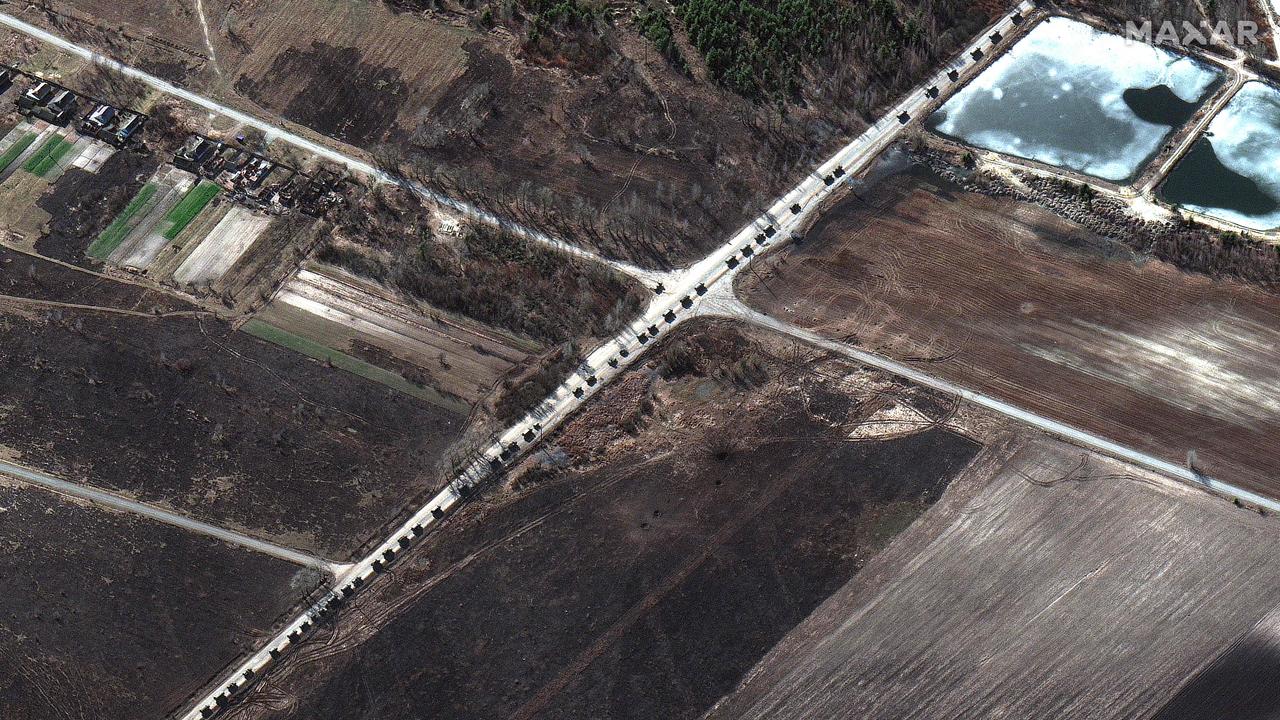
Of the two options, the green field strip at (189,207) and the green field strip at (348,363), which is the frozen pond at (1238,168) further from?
the green field strip at (189,207)

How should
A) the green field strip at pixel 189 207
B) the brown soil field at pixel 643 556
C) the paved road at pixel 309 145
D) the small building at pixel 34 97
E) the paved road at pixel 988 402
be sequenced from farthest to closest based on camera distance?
the small building at pixel 34 97 → the green field strip at pixel 189 207 → the paved road at pixel 309 145 → the paved road at pixel 988 402 → the brown soil field at pixel 643 556

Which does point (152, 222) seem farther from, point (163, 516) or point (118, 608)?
point (118, 608)

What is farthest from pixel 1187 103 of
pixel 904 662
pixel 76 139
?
pixel 76 139


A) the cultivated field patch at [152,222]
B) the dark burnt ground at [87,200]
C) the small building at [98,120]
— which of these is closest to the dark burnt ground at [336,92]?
the cultivated field patch at [152,222]

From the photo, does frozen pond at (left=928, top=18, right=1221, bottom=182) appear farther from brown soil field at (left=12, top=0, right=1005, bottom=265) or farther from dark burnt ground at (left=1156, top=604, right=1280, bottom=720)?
dark burnt ground at (left=1156, top=604, right=1280, bottom=720)

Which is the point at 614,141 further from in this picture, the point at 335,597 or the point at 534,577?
the point at 335,597

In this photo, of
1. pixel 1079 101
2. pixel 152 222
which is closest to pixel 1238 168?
pixel 1079 101

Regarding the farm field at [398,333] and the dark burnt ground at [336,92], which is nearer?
the farm field at [398,333]
